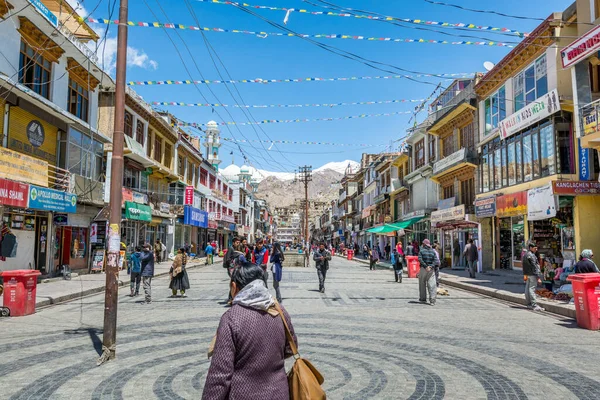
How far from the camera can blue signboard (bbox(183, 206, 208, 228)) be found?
39.5 meters

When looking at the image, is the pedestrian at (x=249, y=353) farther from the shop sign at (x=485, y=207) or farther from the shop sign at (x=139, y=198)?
the shop sign at (x=139, y=198)

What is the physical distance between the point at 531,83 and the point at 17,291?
68.1 feet

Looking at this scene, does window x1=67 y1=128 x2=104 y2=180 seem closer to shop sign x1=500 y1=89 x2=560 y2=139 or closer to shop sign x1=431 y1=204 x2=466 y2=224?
shop sign x1=500 y1=89 x2=560 y2=139

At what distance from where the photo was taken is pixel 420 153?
40.0m

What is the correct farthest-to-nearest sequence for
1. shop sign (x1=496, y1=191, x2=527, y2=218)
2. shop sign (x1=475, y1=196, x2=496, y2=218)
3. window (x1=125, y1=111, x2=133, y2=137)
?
1. window (x1=125, y1=111, x2=133, y2=137)
2. shop sign (x1=475, y1=196, x2=496, y2=218)
3. shop sign (x1=496, y1=191, x2=527, y2=218)

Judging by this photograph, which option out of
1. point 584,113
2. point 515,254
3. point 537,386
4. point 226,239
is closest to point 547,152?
point 584,113

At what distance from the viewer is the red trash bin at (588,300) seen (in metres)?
9.30

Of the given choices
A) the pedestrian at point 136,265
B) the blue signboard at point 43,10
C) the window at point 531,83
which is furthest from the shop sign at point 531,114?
the blue signboard at point 43,10

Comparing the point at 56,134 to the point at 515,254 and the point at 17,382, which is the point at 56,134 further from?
the point at 515,254

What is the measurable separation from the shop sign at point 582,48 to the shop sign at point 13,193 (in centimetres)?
1927

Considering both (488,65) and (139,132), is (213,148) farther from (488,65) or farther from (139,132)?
(488,65)

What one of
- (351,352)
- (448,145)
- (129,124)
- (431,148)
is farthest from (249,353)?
(431,148)

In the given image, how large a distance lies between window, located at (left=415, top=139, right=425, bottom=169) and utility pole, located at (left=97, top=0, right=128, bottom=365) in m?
33.7

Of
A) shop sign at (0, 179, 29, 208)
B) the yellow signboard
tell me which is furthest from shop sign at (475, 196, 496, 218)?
shop sign at (0, 179, 29, 208)
